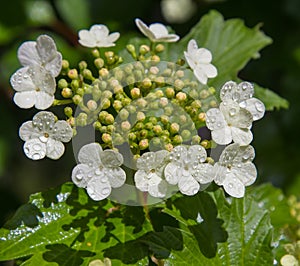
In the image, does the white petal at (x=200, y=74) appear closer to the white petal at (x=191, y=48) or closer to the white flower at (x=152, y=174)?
the white petal at (x=191, y=48)

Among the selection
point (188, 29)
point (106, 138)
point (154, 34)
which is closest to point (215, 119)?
point (106, 138)

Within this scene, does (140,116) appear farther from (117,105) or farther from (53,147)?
(53,147)

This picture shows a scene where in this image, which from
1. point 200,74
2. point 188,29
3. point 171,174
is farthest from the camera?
point 188,29

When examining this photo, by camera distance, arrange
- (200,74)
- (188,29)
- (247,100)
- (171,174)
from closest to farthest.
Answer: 1. (171,174)
2. (247,100)
3. (200,74)
4. (188,29)

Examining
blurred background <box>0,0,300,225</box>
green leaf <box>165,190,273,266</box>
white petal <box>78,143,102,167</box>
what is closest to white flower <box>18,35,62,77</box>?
white petal <box>78,143,102,167</box>

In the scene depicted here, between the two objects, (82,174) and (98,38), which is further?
(98,38)

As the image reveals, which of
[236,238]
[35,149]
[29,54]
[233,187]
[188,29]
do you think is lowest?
[188,29]

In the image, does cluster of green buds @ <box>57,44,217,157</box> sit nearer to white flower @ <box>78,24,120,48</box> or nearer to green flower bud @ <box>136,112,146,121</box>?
green flower bud @ <box>136,112,146,121</box>
